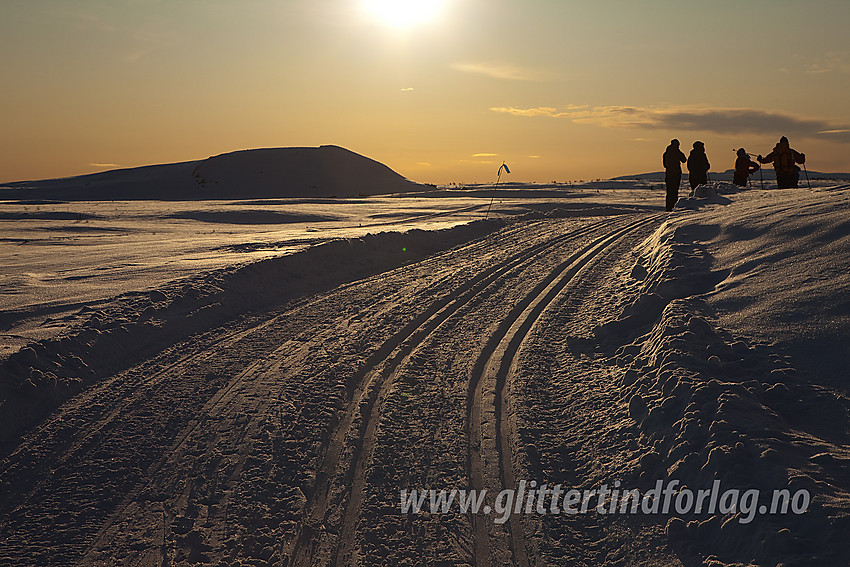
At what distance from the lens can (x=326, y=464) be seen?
4.74 meters

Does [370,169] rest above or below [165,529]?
above

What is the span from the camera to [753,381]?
539 centimetres

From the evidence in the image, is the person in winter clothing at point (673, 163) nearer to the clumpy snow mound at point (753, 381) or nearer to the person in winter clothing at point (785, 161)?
→ the person in winter clothing at point (785, 161)

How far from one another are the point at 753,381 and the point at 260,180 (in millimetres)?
69995

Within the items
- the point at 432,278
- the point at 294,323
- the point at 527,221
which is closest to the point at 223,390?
the point at 294,323

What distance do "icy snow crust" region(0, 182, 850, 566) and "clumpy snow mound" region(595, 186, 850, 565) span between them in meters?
0.02

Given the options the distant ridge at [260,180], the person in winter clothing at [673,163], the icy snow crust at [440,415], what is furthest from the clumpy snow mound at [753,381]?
the distant ridge at [260,180]

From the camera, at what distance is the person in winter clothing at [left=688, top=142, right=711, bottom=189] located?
23.6 m

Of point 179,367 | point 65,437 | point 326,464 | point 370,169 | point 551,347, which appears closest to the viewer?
point 326,464

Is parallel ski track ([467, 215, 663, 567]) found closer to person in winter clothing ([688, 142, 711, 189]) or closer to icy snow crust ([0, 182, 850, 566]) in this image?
icy snow crust ([0, 182, 850, 566])

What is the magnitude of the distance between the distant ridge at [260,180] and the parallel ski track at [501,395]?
2084 inches

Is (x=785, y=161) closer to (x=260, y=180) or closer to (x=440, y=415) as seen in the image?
(x=440, y=415)

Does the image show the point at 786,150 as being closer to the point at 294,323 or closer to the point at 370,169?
the point at 294,323

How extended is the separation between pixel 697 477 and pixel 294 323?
6163 mm
